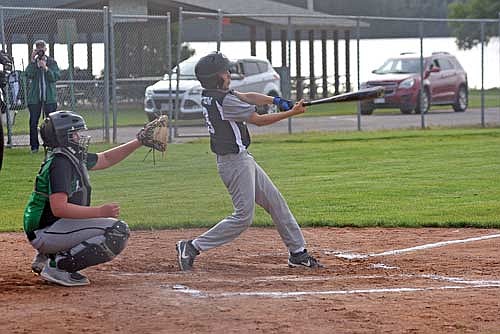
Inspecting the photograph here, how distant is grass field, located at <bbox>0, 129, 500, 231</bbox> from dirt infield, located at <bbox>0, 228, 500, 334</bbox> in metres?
1.23

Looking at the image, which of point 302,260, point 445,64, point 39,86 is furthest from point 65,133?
point 445,64

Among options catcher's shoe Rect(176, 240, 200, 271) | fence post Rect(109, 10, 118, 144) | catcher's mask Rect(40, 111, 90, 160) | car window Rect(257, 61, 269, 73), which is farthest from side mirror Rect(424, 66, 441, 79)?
catcher's mask Rect(40, 111, 90, 160)

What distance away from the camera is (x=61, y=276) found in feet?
24.4

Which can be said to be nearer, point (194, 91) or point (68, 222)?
point (68, 222)

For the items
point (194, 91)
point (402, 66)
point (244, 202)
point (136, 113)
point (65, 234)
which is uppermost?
point (402, 66)

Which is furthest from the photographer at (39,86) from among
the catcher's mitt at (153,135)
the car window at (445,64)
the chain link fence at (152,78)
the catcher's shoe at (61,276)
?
the car window at (445,64)

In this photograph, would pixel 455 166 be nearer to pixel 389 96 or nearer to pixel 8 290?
pixel 8 290

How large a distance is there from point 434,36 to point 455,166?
138 feet

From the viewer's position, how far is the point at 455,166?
15.8 meters

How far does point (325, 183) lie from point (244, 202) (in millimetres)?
6044

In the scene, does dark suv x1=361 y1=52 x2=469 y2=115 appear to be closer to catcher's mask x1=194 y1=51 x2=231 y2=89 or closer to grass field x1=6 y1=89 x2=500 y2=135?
grass field x1=6 y1=89 x2=500 y2=135

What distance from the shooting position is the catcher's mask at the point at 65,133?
7.37 metres

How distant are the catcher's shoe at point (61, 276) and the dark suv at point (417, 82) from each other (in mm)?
21219

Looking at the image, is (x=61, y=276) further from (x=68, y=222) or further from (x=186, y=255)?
(x=186, y=255)
